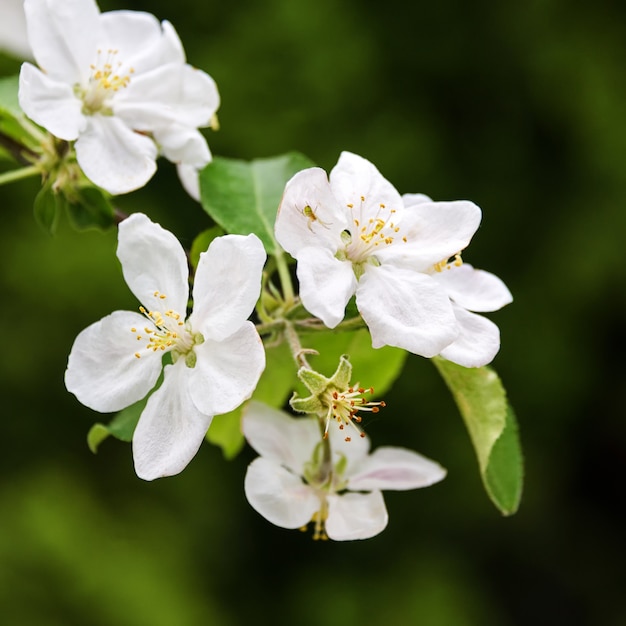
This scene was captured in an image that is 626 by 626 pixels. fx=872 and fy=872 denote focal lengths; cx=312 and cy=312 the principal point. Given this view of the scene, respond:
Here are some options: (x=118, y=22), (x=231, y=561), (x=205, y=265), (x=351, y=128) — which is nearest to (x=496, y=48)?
(x=351, y=128)

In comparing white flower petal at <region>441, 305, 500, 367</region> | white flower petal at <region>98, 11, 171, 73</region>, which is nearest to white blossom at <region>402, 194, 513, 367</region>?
white flower petal at <region>441, 305, 500, 367</region>

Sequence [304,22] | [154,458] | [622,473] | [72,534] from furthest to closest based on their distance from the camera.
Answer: [622,473] → [304,22] → [72,534] → [154,458]

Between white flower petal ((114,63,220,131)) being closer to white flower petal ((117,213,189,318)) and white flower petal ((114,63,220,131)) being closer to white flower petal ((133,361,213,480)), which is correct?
white flower petal ((117,213,189,318))

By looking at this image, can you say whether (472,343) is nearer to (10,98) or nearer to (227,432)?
(227,432)

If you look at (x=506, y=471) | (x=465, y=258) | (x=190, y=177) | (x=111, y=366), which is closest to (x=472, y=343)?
(x=506, y=471)

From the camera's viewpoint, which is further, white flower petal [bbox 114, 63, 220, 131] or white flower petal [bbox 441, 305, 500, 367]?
white flower petal [bbox 114, 63, 220, 131]

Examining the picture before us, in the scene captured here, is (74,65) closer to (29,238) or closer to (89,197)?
(89,197)

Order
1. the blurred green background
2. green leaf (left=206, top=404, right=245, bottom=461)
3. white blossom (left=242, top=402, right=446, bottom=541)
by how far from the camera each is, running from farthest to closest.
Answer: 1. the blurred green background
2. green leaf (left=206, top=404, right=245, bottom=461)
3. white blossom (left=242, top=402, right=446, bottom=541)
